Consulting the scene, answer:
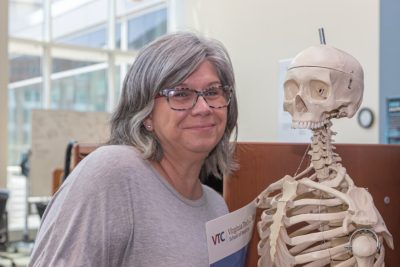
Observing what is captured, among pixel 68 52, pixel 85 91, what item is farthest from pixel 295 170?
pixel 85 91

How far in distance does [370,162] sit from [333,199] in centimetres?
51

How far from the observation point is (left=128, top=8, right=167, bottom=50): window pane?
786cm

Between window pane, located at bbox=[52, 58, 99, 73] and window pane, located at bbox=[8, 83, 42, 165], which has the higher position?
window pane, located at bbox=[52, 58, 99, 73]

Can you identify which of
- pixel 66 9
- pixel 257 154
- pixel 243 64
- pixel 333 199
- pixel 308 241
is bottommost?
pixel 308 241

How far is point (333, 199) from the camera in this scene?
1285 mm

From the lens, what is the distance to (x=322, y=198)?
1.31 metres

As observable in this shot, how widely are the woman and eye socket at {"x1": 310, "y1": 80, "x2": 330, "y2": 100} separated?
0.24 meters

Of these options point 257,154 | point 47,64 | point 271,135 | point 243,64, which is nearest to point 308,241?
point 257,154

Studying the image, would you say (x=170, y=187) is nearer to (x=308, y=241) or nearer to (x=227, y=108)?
(x=227, y=108)

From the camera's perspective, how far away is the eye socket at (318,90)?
1347 millimetres

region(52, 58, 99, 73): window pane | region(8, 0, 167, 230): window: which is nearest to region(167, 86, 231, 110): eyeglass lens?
region(8, 0, 167, 230): window

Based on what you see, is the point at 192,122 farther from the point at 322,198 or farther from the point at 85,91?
the point at 85,91

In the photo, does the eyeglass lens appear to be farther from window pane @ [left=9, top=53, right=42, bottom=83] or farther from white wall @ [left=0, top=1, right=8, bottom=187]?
window pane @ [left=9, top=53, right=42, bottom=83]

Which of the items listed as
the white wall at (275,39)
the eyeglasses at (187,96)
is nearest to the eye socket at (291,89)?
the eyeglasses at (187,96)
